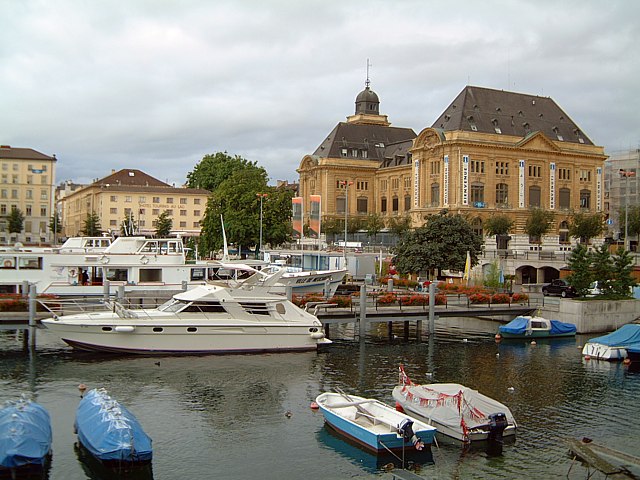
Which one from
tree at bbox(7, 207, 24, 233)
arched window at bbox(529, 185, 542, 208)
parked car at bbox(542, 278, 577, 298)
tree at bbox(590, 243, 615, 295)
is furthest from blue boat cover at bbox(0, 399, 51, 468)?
tree at bbox(7, 207, 24, 233)

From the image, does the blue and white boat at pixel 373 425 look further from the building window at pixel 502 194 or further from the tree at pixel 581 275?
the building window at pixel 502 194

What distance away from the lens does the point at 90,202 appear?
133750 millimetres

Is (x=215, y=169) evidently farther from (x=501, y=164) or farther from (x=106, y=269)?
(x=106, y=269)

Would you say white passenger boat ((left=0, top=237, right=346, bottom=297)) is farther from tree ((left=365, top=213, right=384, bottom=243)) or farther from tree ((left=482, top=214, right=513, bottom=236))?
tree ((left=365, top=213, right=384, bottom=243))

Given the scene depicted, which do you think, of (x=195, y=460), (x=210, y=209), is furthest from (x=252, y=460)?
(x=210, y=209)

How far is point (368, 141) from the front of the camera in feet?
442

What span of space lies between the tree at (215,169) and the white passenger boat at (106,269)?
7539 cm

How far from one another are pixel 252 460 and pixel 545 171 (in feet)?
312

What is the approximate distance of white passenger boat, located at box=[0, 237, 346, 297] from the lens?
48.2 m

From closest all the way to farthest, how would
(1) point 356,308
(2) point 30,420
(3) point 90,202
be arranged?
(2) point 30,420 < (1) point 356,308 < (3) point 90,202

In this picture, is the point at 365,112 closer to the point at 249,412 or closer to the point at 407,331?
the point at 407,331

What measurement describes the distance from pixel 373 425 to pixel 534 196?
9021 centimetres

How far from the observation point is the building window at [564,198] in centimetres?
11088

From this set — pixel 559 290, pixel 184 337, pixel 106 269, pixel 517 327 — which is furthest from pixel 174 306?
pixel 559 290
